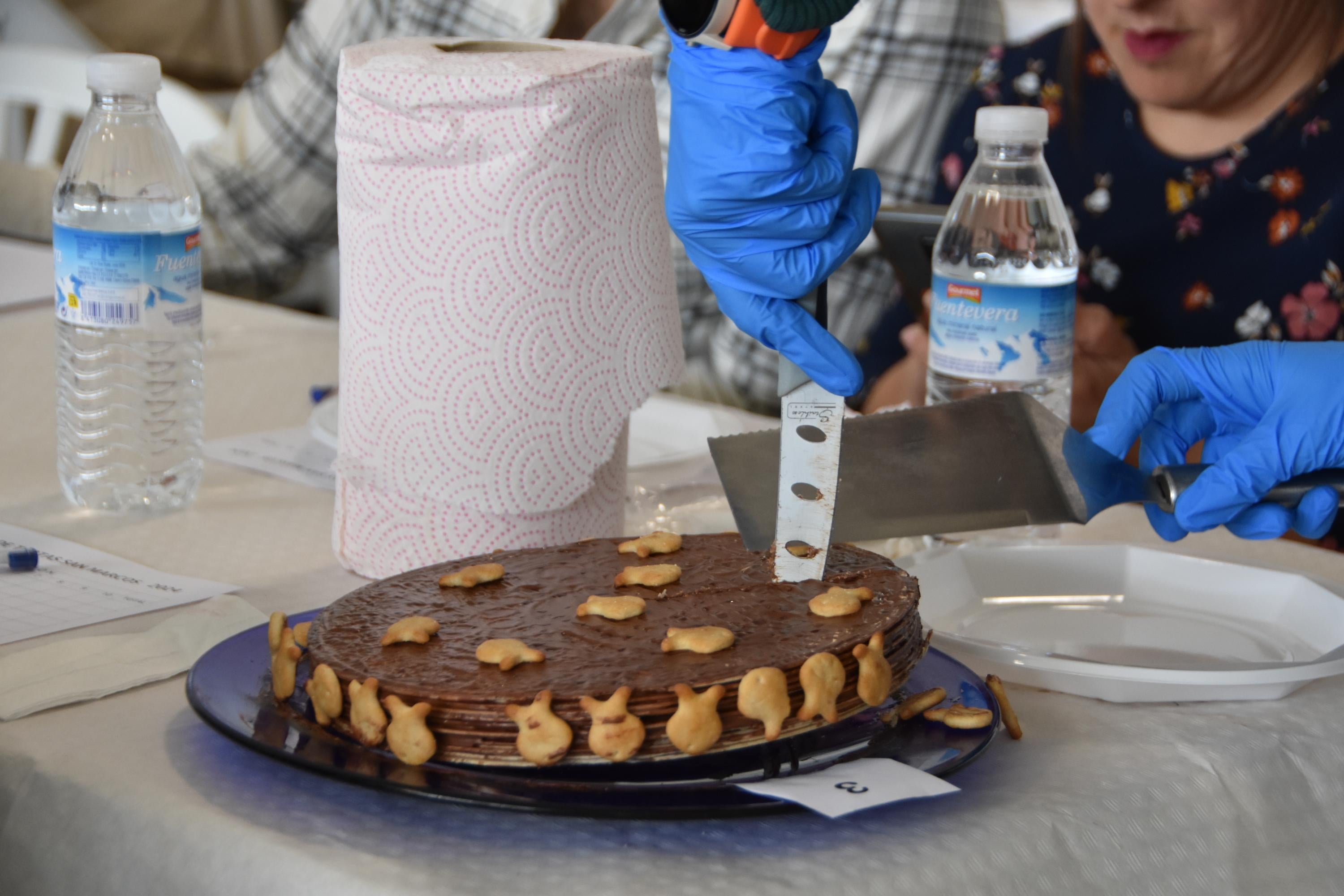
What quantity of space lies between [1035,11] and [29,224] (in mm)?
2014

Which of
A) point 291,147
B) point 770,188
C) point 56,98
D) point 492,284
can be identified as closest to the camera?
point 770,188

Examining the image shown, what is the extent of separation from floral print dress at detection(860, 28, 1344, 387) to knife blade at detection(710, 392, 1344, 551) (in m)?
0.85

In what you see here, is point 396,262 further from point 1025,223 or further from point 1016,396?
point 1025,223

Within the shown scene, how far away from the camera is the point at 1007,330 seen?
0.88 m

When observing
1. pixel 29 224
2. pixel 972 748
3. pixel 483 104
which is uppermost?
pixel 483 104

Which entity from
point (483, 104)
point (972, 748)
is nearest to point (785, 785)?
point (972, 748)

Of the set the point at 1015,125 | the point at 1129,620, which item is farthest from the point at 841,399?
the point at 1015,125

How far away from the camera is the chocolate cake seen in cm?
52

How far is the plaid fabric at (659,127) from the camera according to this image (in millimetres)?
1797

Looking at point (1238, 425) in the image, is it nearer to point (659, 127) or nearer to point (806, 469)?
point (806, 469)

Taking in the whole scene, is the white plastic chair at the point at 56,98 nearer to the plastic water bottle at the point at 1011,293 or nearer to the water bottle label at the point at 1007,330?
the plastic water bottle at the point at 1011,293

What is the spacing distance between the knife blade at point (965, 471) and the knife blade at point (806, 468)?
0.05 metres

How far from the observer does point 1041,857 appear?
0.54m

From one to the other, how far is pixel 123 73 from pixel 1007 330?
64 centimetres
